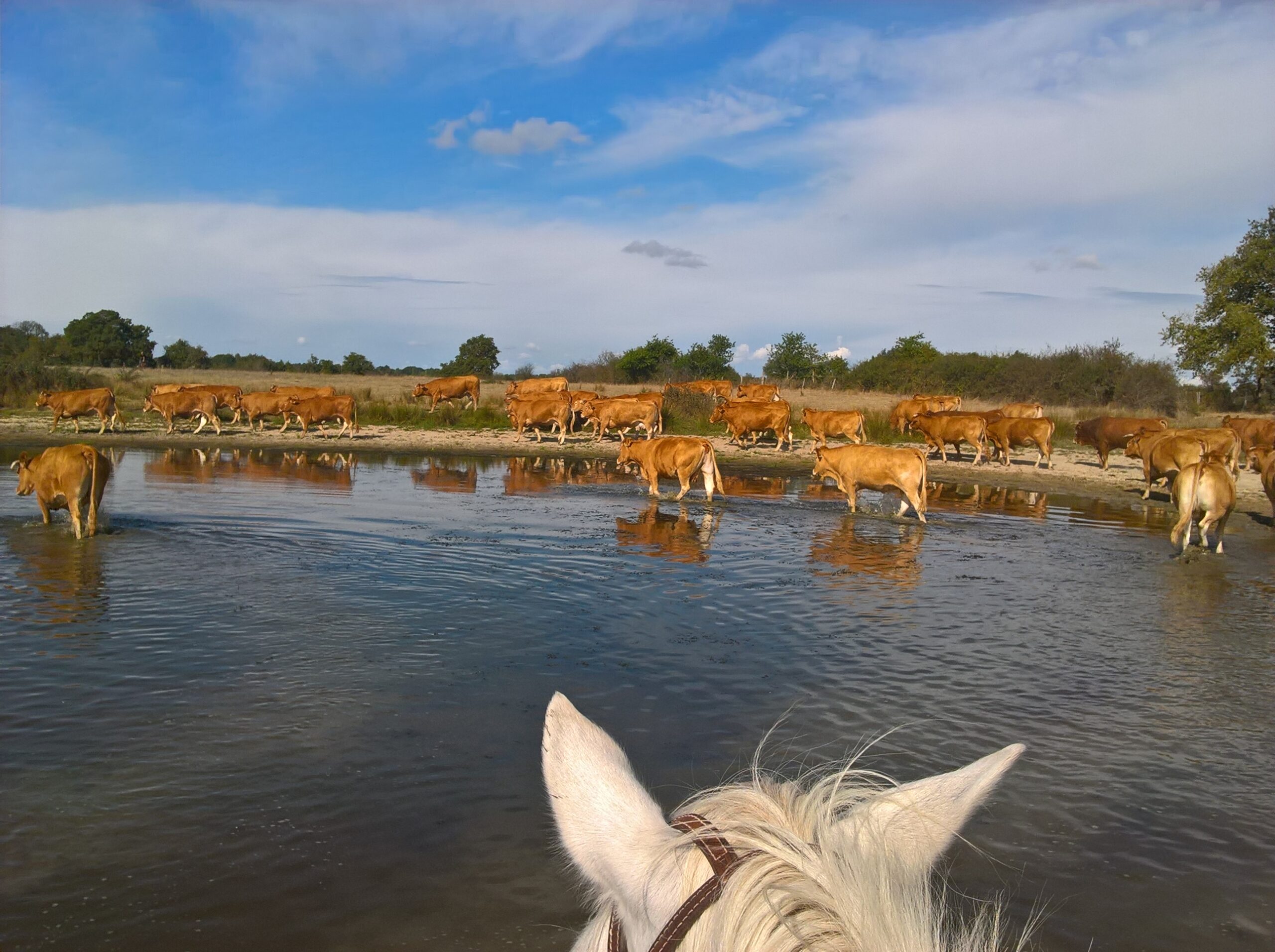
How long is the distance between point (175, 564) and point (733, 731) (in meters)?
6.65

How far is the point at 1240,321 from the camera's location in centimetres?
4019

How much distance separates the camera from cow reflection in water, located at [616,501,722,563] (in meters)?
11.6

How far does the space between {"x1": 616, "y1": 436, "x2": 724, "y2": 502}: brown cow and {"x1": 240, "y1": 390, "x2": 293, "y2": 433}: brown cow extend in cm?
1602

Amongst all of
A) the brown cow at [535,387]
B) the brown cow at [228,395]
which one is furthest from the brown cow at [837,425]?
A: the brown cow at [228,395]

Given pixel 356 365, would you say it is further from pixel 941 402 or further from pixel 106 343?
pixel 941 402

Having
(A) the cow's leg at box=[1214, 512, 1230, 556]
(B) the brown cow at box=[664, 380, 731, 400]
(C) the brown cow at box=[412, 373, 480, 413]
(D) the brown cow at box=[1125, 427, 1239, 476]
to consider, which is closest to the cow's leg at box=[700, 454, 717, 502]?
(A) the cow's leg at box=[1214, 512, 1230, 556]

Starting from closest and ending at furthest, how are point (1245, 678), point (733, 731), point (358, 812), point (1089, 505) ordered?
1. point (358, 812)
2. point (733, 731)
3. point (1245, 678)
4. point (1089, 505)

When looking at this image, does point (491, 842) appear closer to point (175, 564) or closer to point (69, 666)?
point (69, 666)

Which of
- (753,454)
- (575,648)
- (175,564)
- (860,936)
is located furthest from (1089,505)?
(860,936)

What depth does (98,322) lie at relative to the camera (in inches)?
2852

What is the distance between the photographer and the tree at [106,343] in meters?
69.0

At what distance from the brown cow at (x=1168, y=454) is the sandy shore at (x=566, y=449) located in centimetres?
59

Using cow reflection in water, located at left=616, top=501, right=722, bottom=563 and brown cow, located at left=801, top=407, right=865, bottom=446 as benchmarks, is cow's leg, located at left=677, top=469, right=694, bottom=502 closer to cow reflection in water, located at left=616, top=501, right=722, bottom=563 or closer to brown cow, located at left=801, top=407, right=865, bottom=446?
cow reflection in water, located at left=616, top=501, right=722, bottom=563

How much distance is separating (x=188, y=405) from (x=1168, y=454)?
2637cm
